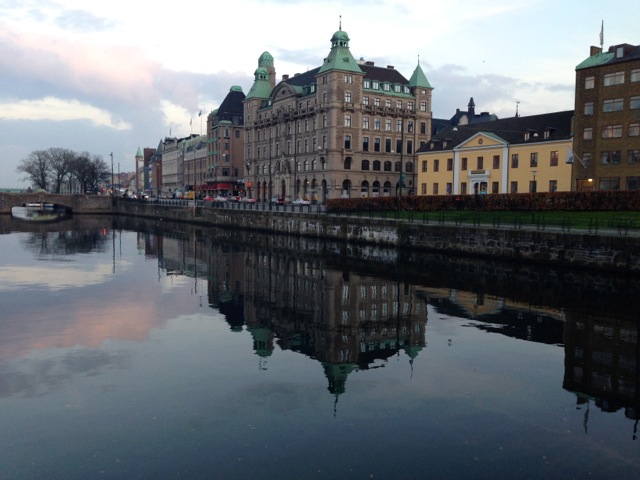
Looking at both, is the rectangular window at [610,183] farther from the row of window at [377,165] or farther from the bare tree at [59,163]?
the bare tree at [59,163]

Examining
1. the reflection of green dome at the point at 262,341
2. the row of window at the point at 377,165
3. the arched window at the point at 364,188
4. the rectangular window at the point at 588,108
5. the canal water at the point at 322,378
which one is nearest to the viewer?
the canal water at the point at 322,378

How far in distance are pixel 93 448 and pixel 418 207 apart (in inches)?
2105

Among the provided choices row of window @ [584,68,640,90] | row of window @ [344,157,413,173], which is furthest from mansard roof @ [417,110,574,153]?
row of window @ [344,157,413,173]

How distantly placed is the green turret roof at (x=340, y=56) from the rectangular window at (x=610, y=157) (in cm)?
4991

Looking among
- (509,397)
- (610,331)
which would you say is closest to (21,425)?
(509,397)

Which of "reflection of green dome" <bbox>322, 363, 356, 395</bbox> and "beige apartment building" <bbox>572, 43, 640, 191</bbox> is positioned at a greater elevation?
"beige apartment building" <bbox>572, 43, 640, 191</bbox>

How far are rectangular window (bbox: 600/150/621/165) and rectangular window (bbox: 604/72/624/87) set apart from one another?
22.8ft

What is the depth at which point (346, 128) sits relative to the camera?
100500mm

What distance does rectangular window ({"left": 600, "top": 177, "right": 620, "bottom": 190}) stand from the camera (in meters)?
59.4

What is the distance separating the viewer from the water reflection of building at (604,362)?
1568cm

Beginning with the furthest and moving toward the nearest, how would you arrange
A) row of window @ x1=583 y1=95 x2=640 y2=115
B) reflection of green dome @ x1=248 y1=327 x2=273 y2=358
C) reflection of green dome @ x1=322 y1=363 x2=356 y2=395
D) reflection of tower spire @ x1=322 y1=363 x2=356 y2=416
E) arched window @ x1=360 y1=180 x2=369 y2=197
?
arched window @ x1=360 y1=180 x2=369 y2=197 < row of window @ x1=583 y1=95 x2=640 y2=115 < reflection of green dome @ x1=248 y1=327 x2=273 y2=358 < reflection of green dome @ x1=322 y1=363 x2=356 y2=395 < reflection of tower spire @ x1=322 y1=363 x2=356 y2=416

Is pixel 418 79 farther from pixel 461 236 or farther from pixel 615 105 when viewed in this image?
pixel 461 236

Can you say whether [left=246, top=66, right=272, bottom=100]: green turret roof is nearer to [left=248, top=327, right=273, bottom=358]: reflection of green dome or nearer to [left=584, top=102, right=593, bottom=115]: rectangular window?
[left=584, top=102, right=593, bottom=115]: rectangular window

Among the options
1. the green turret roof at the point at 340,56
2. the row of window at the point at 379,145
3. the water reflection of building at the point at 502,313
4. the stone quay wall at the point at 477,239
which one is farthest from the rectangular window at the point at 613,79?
the green turret roof at the point at 340,56
